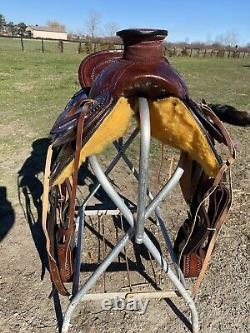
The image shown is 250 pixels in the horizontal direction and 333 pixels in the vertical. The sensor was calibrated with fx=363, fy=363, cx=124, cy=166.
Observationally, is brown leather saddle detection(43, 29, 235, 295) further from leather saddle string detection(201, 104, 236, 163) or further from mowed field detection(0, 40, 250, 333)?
mowed field detection(0, 40, 250, 333)

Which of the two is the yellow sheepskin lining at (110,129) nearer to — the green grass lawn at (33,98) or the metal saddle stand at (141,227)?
the metal saddle stand at (141,227)

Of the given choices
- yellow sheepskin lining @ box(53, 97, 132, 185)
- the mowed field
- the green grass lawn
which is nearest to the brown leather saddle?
yellow sheepskin lining @ box(53, 97, 132, 185)

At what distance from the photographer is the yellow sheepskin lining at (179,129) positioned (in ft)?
4.81

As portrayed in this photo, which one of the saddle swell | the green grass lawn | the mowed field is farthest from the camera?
the green grass lawn

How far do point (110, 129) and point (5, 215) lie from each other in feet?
6.30

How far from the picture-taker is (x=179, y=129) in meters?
1.49

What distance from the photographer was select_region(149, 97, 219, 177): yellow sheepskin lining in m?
1.46

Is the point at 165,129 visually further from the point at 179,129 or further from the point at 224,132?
the point at 224,132

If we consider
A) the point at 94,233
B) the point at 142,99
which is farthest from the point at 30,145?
the point at 142,99

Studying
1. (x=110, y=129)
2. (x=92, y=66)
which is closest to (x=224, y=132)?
(x=110, y=129)

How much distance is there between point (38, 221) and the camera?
2.97 m

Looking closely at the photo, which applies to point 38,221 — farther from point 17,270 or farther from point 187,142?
point 187,142

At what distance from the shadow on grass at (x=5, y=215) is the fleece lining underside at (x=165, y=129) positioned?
1.49 metres

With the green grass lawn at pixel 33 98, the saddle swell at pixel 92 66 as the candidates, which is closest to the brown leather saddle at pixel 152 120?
the saddle swell at pixel 92 66
